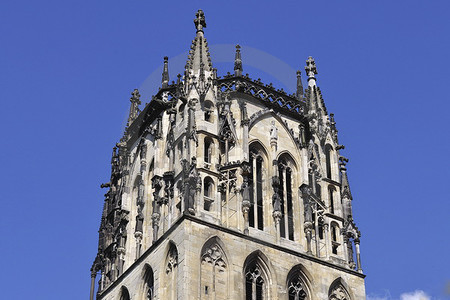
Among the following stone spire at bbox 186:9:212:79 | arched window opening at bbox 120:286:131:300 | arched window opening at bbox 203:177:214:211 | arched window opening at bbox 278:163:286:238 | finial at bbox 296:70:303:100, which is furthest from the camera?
finial at bbox 296:70:303:100

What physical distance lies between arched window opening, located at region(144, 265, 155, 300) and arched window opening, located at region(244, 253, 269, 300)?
3555 millimetres

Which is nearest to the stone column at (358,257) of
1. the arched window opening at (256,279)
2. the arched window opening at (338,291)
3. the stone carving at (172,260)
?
the arched window opening at (338,291)

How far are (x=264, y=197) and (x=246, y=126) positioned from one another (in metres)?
2.97

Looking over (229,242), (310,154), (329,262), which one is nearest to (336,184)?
(310,154)

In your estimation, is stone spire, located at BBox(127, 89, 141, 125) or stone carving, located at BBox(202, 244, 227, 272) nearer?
stone carving, located at BBox(202, 244, 227, 272)

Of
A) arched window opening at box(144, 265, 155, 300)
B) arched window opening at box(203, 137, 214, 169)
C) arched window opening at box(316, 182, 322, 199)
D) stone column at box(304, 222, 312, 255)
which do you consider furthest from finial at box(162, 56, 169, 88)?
arched window opening at box(144, 265, 155, 300)

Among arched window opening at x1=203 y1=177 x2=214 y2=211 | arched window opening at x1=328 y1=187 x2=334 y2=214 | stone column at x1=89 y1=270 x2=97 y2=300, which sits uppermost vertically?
arched window opening at x1=328 y1=187 x2=334 y2=214

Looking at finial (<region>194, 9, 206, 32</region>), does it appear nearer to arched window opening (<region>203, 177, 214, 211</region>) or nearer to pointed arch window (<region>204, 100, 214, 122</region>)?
pointed arch window (<region>204, 100, 214, 122</region>)

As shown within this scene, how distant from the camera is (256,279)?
39656mm

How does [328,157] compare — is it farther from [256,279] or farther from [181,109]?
[256,279]

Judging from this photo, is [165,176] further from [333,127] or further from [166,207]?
[333,127]

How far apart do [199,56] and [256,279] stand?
10893 mm

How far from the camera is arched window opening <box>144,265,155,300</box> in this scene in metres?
40.2

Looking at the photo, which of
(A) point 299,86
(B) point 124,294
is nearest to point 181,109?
(A) point 299,86
